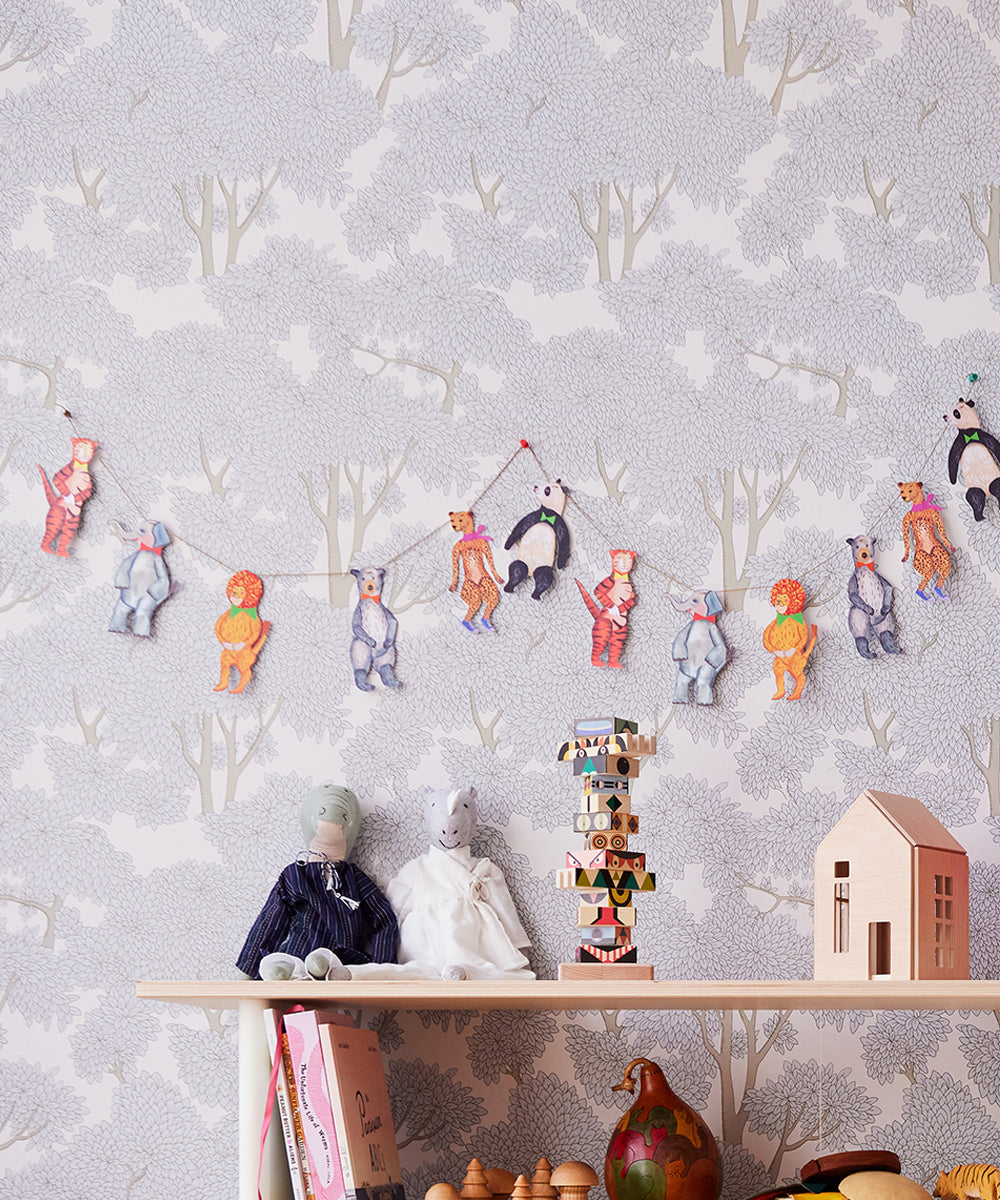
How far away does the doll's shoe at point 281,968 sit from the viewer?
50.1 inches

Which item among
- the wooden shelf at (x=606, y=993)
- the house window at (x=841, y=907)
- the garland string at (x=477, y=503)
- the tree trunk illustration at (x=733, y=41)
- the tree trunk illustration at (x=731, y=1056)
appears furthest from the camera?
the tree trunk illustration at (x=733, y=41)

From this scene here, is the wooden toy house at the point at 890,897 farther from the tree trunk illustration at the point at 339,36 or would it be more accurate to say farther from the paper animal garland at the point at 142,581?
the tree trunk illustration at the point at 339,36

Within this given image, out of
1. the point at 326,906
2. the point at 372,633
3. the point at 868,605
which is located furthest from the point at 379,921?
the point at 868,605

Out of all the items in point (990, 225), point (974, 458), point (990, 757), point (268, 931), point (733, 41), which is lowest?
point (268, 931)

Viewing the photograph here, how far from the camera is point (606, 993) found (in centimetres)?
113

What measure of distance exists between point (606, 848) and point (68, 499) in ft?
2.59

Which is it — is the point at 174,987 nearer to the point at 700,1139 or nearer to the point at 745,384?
the point at 700,1139

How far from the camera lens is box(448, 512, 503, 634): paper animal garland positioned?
4.88ft

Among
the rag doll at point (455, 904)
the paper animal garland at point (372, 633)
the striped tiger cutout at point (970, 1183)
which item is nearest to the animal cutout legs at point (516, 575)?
the paper animal garland at point (372, 633)

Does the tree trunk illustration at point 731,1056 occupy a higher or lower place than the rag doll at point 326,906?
lower

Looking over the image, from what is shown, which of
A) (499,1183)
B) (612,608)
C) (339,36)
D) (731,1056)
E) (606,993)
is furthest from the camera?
(339,36)

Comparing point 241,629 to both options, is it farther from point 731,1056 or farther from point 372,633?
point 731,1056

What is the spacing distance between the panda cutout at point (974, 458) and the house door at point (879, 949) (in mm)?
510

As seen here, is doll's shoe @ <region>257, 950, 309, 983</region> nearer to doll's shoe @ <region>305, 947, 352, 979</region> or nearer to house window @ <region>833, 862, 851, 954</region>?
doll's shoe @ <region>305, 947, 352, 979</region>
